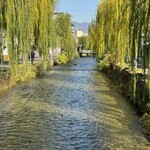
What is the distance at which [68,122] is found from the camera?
43.3 feet

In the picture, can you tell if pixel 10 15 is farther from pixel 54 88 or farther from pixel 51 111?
pixel 54 88

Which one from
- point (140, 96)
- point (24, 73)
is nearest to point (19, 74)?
point (24, 73)

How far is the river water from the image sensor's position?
411 inches

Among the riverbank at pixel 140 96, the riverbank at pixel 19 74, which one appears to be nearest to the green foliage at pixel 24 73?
the riverbank at pixel 19 74

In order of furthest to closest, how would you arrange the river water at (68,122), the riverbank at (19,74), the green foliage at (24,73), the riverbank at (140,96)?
the green foliage at (24,73) → the riverbank at (19,74) → the riverbank at (140,96) → the river water at (68,122)

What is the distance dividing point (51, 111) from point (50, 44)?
1525 centimetres

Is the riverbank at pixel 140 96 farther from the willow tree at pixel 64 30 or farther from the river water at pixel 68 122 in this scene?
the willow tree at pixel 64 30

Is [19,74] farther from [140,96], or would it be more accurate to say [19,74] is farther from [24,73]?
[140,96]

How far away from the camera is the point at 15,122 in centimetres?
1310

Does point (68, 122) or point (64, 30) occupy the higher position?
point (64, 30)

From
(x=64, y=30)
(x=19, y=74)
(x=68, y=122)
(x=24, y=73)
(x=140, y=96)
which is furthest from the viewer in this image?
(x=64, y=30)

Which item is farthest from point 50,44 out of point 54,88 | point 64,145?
point 64,145

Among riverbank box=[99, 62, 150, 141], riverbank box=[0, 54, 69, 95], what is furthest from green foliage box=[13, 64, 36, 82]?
riverbank box=[99, 62, 150, 141]

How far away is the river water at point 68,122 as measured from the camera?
10.4 m
